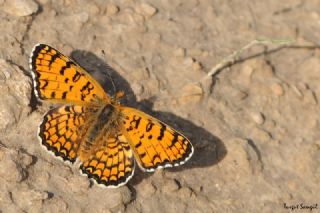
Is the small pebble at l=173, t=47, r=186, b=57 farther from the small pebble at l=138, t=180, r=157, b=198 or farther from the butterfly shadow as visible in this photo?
the small pebble at l=138, t=180, r=157, b=198

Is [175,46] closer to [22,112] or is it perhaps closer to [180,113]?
[180,113]

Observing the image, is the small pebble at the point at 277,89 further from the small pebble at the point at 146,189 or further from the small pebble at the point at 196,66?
the small pebble at the point at 146,189

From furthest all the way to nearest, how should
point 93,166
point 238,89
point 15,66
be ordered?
1. point 238,89
2. point 15,66
3. point 93,166

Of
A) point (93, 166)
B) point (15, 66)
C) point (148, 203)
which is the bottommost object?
point (148, 203)

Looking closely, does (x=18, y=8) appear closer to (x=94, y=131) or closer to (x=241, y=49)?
(x=94, y=131)

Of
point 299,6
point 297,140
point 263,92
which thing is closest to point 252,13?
point 299,6
